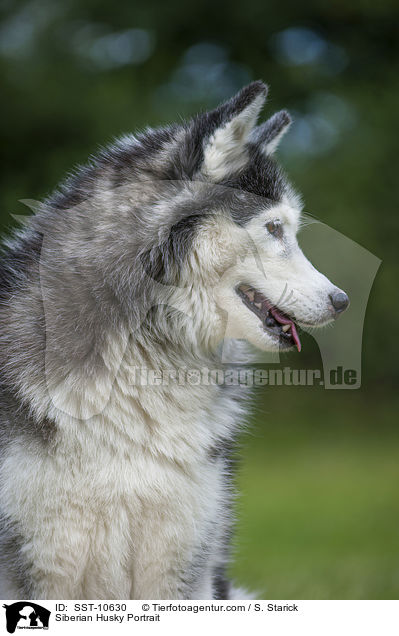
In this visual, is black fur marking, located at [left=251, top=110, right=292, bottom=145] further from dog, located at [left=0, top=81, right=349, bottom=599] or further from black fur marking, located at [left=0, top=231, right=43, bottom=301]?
black fur marking, located at [left=0, top=231, right=43, bottom=301]

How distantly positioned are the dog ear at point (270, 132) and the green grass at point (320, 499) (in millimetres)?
1225

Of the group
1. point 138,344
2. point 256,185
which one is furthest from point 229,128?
point 138,344

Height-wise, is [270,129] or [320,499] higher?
[270,129]

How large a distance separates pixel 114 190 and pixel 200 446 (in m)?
0.99

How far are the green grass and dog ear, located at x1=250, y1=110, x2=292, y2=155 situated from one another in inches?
48.2

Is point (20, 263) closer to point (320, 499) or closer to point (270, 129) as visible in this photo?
point (270, 129)

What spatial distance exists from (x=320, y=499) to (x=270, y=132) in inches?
191

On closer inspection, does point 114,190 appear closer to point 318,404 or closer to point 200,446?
point 200,446

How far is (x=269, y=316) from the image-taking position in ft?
8.99

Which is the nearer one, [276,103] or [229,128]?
[229,128]
